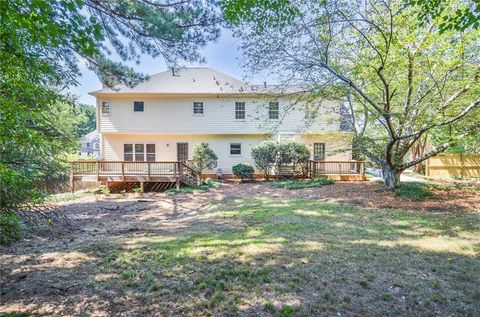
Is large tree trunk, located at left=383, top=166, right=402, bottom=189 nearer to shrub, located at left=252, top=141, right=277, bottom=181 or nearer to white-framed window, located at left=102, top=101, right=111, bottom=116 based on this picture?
shrub, located at left=252, top=141, right=277, bottom=181

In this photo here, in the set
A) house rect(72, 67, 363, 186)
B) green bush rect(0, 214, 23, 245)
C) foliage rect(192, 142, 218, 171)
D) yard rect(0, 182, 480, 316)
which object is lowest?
yard rect(0, 182, 480, 316)

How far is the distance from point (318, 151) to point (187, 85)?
9.72 metres

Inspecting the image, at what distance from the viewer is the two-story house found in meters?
17.2

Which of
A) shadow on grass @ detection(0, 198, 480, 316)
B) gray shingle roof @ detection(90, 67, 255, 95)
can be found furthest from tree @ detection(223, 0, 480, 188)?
gray shingle roof @ detection(90, 67, 255, 95)

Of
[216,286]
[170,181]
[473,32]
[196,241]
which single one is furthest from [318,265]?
[170,181]

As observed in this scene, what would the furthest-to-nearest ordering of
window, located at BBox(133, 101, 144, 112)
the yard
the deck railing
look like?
window, located at BBox(133, 101, 144, 112) < the deck railing < the yard

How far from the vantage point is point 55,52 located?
4.02 m

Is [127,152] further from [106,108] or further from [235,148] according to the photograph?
A: [235,148]

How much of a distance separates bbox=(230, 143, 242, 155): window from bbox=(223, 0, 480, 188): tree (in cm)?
963

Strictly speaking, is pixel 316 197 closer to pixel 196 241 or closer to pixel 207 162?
pixel 196 241

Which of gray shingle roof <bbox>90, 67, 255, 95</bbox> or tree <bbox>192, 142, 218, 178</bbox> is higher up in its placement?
gray shingle roof <bbox>90, 67, 255, 95</bbox>

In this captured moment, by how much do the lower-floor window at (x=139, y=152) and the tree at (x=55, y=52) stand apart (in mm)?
12277

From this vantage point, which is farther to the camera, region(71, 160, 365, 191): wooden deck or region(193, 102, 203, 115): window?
region(193, 102, 203, 115): window

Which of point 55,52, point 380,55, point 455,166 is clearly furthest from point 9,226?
point 455,166
